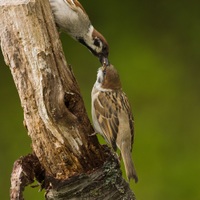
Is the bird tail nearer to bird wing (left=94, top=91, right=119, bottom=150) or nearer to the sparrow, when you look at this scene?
bird wing (left=94, top=91, right=119, bottom=150)

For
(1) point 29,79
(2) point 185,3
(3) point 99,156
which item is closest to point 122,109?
(3) point 99,156

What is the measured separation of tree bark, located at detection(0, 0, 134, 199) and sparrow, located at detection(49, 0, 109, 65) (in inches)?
21.3

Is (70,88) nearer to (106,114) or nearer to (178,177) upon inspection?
(106,114)

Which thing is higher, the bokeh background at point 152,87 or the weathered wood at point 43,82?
the weathered wood at point 43,82

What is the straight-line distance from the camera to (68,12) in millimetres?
3863

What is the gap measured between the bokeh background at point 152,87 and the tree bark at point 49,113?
7.03ft

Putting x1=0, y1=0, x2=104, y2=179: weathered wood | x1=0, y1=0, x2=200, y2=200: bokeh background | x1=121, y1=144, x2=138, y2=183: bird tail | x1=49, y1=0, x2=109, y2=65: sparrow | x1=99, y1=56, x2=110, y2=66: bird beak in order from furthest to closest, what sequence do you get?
x1=0, y1=0, x2=200, y2=200: bokeh background < x1=99, y1=56, x2=110, y2=66: bird beak < x1=49, y1=0, x2=109, y2=65: sparrow < x1=121, y1=144, x2=138, y2=183: bird tail < x1=0, y1=0, x2=104, y2=179: weathered wood

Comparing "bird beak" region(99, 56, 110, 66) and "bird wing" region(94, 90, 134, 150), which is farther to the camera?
"bird beak" region(99, 56, 110, 66)

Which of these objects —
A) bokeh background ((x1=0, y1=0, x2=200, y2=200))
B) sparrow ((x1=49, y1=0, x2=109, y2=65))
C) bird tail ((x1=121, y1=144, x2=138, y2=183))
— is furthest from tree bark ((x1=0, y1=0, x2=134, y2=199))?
bokeh background ((x1=0, y1=0, x2=200, y2=200))

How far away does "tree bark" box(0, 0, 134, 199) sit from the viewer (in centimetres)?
313

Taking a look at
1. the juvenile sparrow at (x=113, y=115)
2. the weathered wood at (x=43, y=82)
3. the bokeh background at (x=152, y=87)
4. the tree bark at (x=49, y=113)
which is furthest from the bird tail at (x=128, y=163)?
the bokeh background at (x=152, y=87)

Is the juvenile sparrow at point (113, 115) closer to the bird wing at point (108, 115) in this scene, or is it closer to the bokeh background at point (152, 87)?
the bird wing at point (108, 115)

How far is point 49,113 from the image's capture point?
3.13 m

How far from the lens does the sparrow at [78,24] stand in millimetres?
3771
